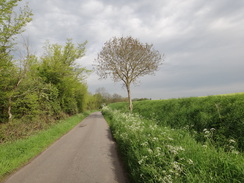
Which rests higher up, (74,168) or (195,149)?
(195,149)

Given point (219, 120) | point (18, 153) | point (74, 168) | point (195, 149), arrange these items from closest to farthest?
point (195, 149) → point (74, 168) → point (219, 120) → point (18, 153)

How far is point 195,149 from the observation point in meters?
3.77

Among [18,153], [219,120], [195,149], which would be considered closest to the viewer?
[195,149]

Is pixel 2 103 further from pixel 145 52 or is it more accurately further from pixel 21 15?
pixel 145 52

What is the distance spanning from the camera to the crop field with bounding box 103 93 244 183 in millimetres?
2787

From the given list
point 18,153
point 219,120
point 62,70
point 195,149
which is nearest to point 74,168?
point 18,153

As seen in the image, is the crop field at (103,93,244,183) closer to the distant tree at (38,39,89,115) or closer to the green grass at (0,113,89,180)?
the green grass at (0,113,89,180)

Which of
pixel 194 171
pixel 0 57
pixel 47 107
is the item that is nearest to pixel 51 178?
pixel 194 171

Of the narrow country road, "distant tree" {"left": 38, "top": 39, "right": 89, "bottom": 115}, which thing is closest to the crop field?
the narrow country road

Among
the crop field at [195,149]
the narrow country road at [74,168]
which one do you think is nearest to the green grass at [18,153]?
the narrow country road at [74,168]

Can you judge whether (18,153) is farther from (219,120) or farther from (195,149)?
(219,120)

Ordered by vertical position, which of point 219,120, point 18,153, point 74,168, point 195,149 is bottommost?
point 74,168

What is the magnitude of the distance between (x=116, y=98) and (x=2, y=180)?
6986 cm

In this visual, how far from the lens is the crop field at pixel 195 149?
2787 millimetres
